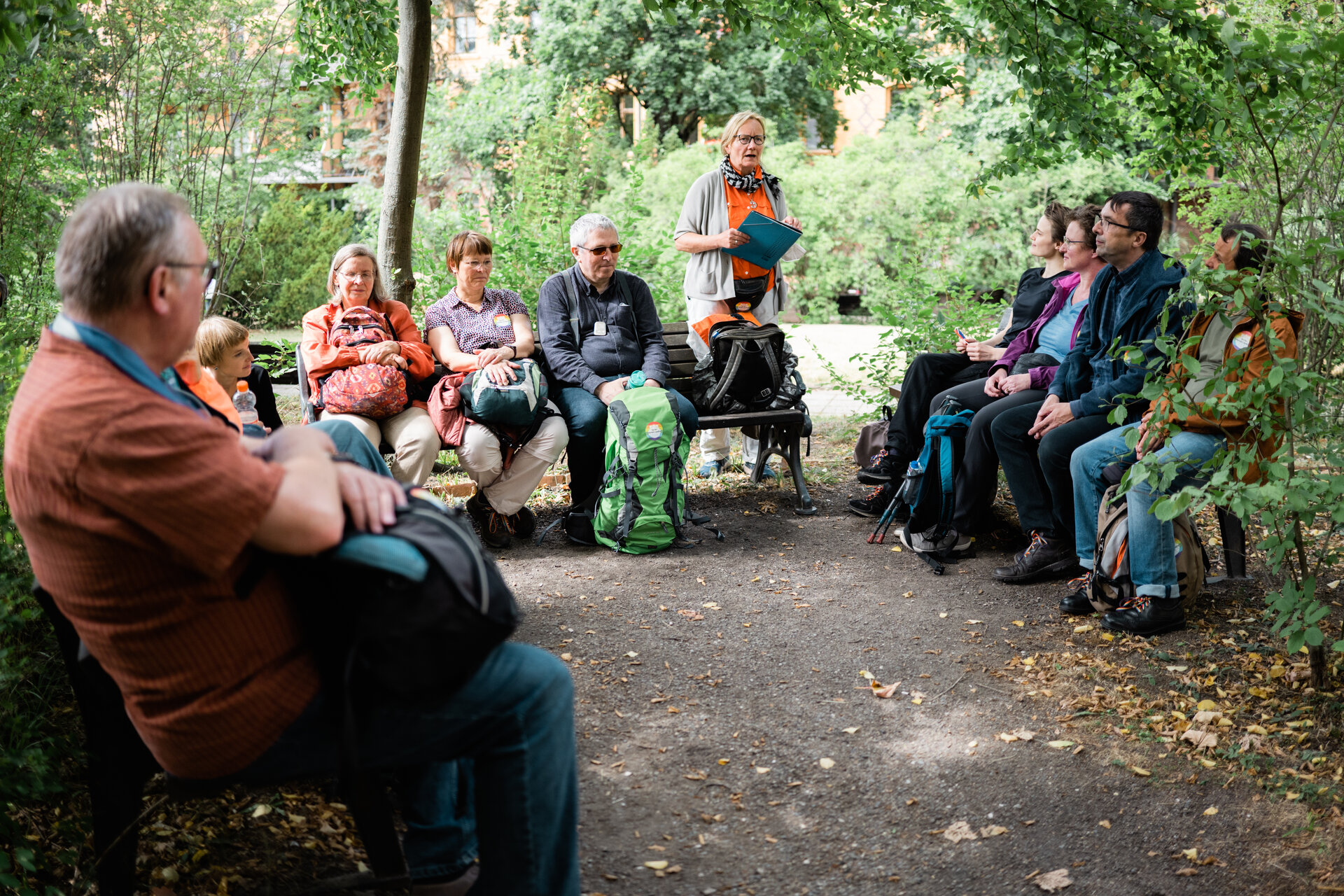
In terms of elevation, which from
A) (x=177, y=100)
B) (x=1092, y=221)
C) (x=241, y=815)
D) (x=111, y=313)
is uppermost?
(x=177, y=100)

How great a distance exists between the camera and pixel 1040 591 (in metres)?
4.85

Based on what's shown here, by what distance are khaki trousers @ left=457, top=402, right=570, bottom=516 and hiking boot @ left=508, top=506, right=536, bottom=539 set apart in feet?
0.43

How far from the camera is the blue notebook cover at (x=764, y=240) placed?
20.6 ft

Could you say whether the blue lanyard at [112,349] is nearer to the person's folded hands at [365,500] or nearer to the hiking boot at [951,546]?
the person's folded hands at [365,500]

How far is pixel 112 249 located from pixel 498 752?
3.74 ft

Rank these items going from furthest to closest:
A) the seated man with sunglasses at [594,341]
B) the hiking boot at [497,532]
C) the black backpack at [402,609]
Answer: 1. the seated man with sunglasses at [594,341]
2. the hiking boot at [497,532]
3. the black backpack at [402,609]

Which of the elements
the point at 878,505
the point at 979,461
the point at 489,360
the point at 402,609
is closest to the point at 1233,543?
the point at 979,461

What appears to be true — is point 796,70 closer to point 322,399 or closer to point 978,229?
point 978,229

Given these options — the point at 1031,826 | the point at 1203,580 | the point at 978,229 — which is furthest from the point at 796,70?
the point at 1031,826

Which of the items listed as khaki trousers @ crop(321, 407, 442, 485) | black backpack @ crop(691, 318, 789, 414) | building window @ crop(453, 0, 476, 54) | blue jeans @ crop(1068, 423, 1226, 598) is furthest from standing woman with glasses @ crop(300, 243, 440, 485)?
building window @ crop(453, 0, 476, 54)

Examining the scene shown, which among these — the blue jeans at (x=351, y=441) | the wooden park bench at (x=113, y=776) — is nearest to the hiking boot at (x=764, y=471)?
the blue jeans at (x=351, y=441)

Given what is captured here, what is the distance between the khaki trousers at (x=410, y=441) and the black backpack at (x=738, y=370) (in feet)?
5.90

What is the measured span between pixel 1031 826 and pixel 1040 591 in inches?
81.8

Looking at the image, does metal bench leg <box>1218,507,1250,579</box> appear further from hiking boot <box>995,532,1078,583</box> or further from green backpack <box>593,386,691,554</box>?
green backpack <box>593,386,691,554</box>
